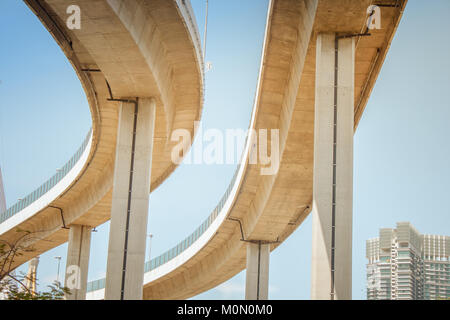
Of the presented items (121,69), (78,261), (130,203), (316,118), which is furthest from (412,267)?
(316,118)

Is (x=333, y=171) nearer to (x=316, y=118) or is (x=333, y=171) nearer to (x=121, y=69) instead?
(x=316, y=118)

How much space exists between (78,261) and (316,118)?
1100 inches

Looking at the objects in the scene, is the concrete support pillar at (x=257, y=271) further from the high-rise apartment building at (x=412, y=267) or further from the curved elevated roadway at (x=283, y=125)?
the high-rise apartment building at (x=412, y=267)

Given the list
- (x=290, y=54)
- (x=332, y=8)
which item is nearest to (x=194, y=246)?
(x=290, y=54)

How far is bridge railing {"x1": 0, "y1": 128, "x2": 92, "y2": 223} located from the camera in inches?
1446

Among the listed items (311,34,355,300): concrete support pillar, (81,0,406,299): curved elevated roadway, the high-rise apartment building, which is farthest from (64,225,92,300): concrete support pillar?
(311,34,355,300): concrete support pillar

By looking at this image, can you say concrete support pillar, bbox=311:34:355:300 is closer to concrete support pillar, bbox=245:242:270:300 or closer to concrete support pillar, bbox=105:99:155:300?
concrete support pillar, bbox=105:99:155:300

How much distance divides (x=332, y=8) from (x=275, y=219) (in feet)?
62.0

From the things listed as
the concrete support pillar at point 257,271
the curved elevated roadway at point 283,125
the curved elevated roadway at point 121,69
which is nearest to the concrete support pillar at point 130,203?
the curved elevated roadway at point 121,69

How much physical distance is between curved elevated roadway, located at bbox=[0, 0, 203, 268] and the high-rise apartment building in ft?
84.8

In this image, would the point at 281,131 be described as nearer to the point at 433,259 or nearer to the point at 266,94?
the point at 266,94

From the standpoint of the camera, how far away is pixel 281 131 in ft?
90.0

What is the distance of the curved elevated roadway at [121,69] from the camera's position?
66.1ft

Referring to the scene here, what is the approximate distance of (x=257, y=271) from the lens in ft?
135
